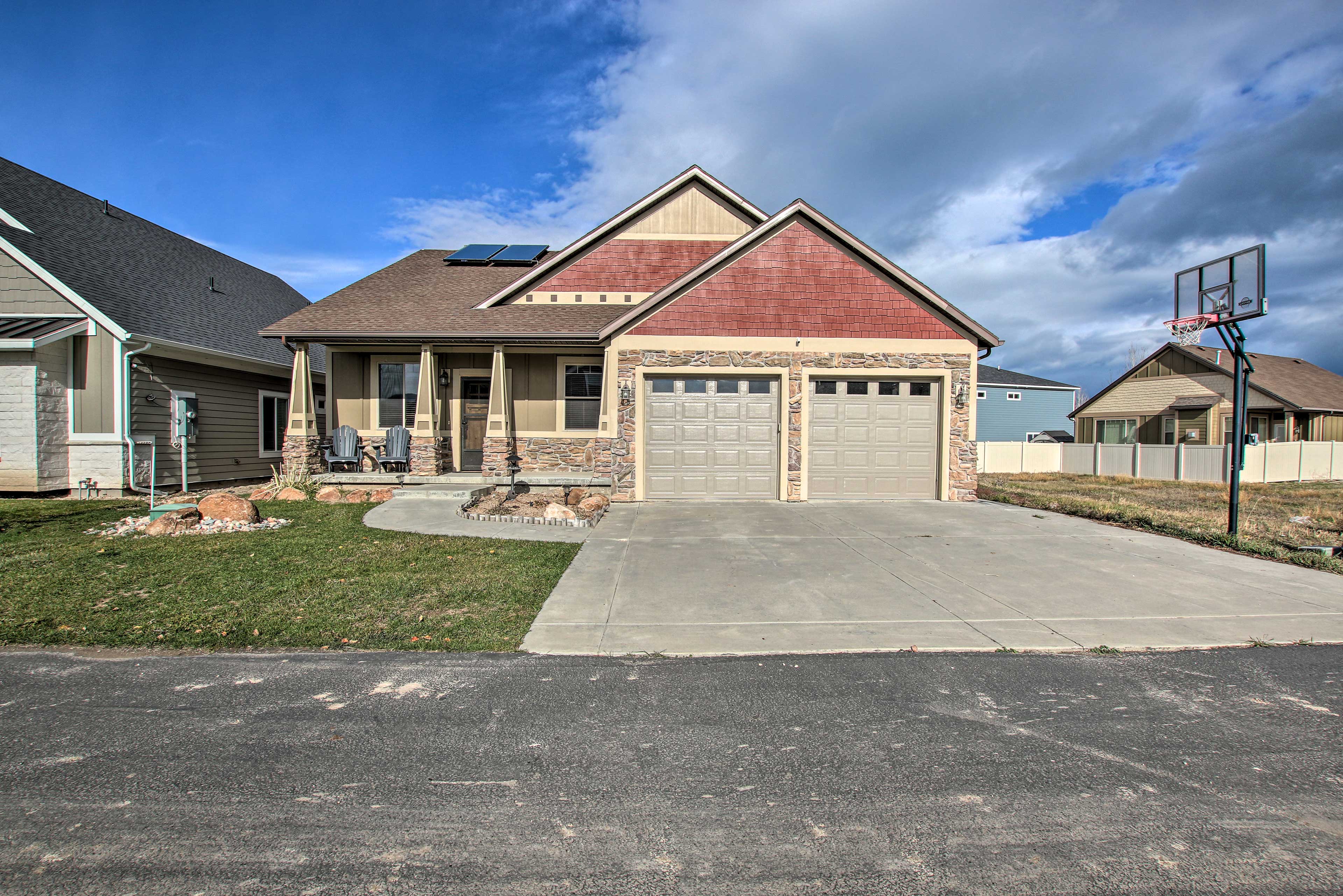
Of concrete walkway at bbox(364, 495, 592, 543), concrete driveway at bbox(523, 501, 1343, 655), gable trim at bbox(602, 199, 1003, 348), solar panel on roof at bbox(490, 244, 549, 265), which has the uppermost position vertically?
solar panel on roof at bbox(490, 244, 549, 265)

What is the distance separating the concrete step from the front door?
7.38ft

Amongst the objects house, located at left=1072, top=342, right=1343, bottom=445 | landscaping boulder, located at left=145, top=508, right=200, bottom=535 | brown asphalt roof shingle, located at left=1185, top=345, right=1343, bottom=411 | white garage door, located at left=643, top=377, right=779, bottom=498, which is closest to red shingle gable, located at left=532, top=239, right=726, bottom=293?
white garage door, located at left=643, top=377, right=779, bottom=498

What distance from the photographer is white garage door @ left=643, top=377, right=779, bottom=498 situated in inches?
480

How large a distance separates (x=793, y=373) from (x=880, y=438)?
218cm

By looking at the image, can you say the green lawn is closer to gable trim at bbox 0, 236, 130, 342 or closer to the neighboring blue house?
gable trim at bbox 0, 236, 130, 342

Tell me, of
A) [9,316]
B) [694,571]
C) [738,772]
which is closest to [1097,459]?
[694,571]

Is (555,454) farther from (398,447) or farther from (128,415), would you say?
(128,415)

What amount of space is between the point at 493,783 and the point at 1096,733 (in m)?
3.05

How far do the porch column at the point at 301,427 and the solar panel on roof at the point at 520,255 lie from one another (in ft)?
18.1

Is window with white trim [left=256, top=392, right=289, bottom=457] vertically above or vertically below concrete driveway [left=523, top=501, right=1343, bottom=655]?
above

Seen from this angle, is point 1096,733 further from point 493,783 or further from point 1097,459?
point 1097,459

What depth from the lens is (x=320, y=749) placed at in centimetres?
306

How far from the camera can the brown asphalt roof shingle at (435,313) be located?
13.0 m

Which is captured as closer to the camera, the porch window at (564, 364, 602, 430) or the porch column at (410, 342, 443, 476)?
the porch column at (410, 342, 443, 476)
